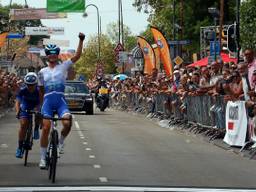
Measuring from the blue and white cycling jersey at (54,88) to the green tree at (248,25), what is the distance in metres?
32.1

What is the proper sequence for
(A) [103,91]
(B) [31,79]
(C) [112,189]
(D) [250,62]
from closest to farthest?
(C) [112,189], (B) [31,79], (D) [250,62], (A) [103,91]

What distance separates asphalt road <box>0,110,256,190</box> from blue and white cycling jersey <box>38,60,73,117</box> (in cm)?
109

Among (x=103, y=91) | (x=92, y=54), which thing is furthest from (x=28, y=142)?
(x=92, y=54)

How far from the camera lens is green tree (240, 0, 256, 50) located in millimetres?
44656

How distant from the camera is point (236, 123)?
1850 cm

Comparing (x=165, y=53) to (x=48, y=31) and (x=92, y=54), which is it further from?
(x=92, y=54)

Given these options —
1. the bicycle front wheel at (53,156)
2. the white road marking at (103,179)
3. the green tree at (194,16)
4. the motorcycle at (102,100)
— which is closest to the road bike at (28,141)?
the bicycle front wheel at (53,156)

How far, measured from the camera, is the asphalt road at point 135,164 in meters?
12.5

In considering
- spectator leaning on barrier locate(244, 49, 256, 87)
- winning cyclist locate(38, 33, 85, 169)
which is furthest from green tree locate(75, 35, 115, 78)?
winning cyclist locate(38, 33, 85, 169)

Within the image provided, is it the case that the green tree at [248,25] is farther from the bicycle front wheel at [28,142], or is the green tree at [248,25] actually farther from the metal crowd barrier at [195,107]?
the bicycle front wheel at [28,142]

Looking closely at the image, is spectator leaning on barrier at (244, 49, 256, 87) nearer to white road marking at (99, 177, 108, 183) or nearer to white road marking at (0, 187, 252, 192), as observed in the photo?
white road marking at (99, 177, 108, 183)

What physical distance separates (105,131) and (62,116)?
1174 centimetres

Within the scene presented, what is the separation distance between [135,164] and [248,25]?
31042mm

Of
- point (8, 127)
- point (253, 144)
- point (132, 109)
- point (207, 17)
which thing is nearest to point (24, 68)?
point (207, 17)
